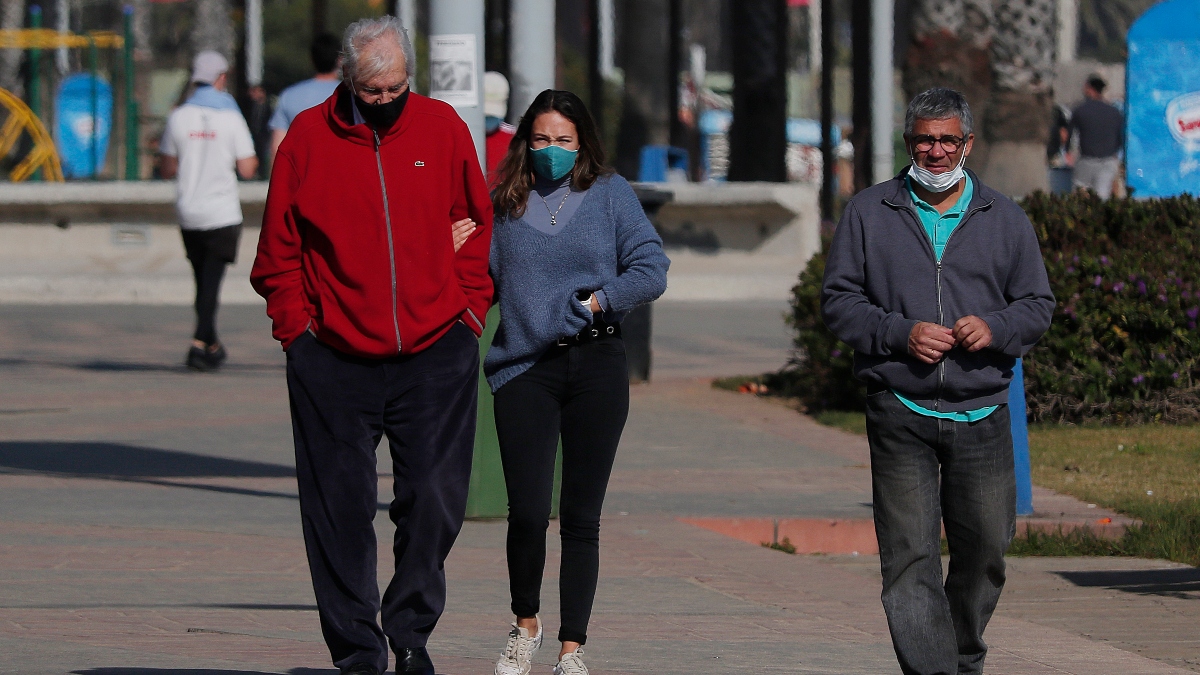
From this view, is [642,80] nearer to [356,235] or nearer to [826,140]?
[826,140]

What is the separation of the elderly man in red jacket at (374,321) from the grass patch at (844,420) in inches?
236

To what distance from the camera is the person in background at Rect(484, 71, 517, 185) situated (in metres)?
8.77

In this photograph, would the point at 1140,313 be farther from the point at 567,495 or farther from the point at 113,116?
the point at 113,116

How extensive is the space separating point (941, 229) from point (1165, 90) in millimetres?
6646

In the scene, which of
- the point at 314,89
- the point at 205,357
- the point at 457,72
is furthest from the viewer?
the point at 205,357

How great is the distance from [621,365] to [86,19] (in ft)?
192

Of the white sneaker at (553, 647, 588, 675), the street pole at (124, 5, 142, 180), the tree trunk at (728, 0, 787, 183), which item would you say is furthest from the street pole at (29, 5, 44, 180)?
the white sneaker at (553, 647, 588, 675)

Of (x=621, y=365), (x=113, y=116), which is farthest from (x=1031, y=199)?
(x=113, y=116)

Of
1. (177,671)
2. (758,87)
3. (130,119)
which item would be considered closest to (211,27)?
(758,87)

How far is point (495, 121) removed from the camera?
9.37m

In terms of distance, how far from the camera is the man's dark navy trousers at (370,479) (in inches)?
194

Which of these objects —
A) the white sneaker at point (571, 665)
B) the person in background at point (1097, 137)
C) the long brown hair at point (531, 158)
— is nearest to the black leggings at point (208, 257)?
the long brown hair at point (531, 158)

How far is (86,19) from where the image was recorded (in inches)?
2387

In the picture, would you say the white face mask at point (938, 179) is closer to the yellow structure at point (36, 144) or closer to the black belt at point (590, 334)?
the black belt at point (590, 334)
